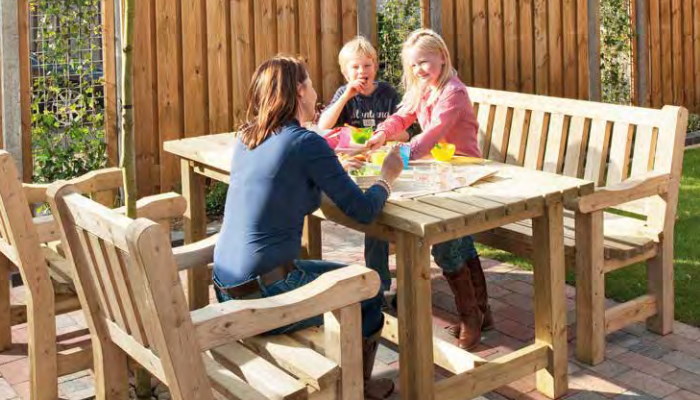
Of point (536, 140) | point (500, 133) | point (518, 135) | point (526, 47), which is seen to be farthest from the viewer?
point (526, 47)

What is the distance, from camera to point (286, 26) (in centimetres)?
765

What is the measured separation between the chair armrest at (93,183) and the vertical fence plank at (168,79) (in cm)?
263

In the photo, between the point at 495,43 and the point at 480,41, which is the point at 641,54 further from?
the point at 480,41

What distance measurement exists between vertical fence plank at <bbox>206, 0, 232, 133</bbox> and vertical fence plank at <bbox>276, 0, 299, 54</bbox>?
42 centimetres

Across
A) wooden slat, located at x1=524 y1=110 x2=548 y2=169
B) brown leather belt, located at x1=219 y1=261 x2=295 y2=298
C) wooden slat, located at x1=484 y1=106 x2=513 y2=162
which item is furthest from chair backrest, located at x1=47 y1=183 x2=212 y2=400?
wooden slat, located at x1=484 y1=106 x2=513 y2=162

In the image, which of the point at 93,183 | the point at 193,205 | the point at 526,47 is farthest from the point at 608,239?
the point at 526,47

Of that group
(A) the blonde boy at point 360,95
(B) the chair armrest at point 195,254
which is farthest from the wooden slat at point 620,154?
(B) the chair armrest at point 195,254

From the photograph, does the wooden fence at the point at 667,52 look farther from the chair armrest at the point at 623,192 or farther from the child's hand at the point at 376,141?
the child's hand at the point at 376,141

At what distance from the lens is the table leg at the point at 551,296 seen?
161 inches

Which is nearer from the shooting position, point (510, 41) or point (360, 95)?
point (360, 95)

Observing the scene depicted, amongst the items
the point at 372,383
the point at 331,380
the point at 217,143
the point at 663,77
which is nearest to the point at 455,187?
the point at 372,383

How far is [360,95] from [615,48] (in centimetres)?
561

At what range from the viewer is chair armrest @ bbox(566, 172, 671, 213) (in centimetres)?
424

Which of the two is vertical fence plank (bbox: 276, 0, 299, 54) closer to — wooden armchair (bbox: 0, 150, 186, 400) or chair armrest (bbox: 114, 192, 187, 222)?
wooden armchair (bbox: 0, 150, 186, 400)
